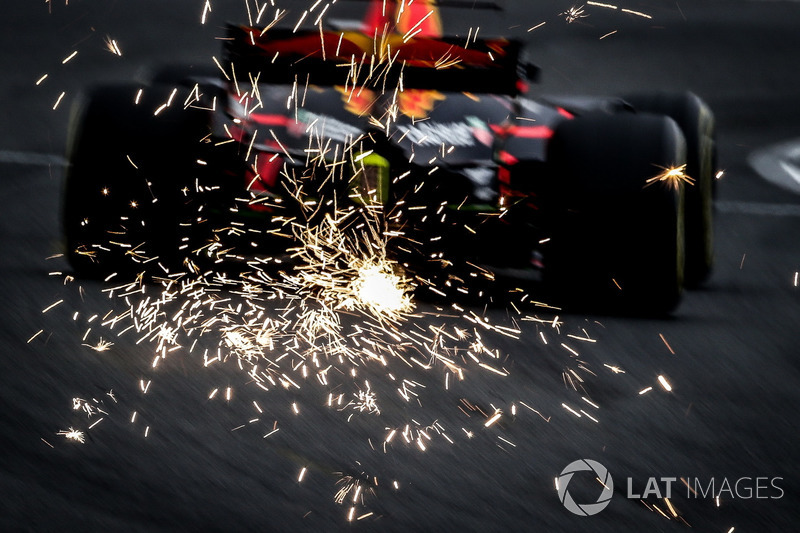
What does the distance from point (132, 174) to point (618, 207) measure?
2.10m

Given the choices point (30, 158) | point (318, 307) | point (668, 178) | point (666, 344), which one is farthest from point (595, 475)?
point (30, 158)

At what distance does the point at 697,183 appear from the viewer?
17.5ft

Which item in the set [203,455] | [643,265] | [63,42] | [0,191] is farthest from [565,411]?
[63,42]

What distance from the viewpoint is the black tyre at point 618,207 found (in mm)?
4688

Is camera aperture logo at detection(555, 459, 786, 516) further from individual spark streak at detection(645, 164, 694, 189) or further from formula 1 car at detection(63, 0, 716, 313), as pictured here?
individual spark streak at detection(645, 164, 694, 189)

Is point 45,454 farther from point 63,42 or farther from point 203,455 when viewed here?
point 63,42

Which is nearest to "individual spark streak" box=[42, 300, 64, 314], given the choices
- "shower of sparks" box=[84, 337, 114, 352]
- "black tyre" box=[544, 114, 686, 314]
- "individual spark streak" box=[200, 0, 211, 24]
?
"shower of sparks" box=[84, 337, 114, 352]

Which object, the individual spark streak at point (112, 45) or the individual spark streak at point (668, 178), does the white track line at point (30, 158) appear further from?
the individual spark streak at point (112, 45)

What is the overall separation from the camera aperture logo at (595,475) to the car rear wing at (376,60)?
1817 millimetres

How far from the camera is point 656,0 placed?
1581cm

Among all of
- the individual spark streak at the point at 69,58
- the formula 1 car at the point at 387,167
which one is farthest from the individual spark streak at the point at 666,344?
the individual spark streak at the point at 69,58

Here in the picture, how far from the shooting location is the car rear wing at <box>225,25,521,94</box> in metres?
4.89

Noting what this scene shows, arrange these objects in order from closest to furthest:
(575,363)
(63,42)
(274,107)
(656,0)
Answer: (575,363) → (274,107) → (63,42) → (656,0)

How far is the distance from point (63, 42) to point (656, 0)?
807 cm
